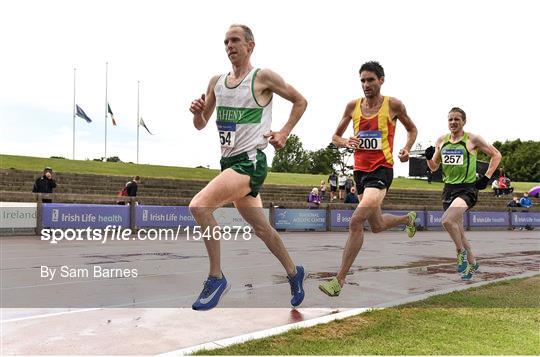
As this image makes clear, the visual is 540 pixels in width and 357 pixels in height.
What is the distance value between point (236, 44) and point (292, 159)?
123 m

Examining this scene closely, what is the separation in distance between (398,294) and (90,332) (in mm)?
3702

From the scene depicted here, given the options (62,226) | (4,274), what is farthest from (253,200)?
(62,226)

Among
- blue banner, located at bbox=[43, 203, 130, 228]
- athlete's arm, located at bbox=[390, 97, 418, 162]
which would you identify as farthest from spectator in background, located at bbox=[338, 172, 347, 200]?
athlete's arm, located at bbox=[390, 97, 418, 162]

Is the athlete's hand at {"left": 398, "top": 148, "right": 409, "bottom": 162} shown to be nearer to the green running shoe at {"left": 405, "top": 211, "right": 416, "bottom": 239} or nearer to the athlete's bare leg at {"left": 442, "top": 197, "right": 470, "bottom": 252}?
the green running shoe at {"left": 405, "top": 211, "right": 416, "bottom": 239}

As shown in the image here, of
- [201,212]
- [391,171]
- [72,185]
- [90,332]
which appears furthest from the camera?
[72,185]

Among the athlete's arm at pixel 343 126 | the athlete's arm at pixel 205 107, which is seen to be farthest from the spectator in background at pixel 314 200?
the athlete's arm at pixel 205 107

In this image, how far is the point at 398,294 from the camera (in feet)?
21.1

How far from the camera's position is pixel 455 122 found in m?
7.84

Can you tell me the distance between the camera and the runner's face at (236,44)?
4746 mm

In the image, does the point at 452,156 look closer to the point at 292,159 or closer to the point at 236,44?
the point at 236,44

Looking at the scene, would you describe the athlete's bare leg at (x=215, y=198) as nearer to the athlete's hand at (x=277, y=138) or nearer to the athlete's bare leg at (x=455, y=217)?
the athlete's hand at (x=277, y=138)

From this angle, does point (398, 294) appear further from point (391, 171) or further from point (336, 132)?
point (336, 132)

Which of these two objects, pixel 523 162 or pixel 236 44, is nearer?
pixel 236 44

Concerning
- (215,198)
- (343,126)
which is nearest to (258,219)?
(215,198)
